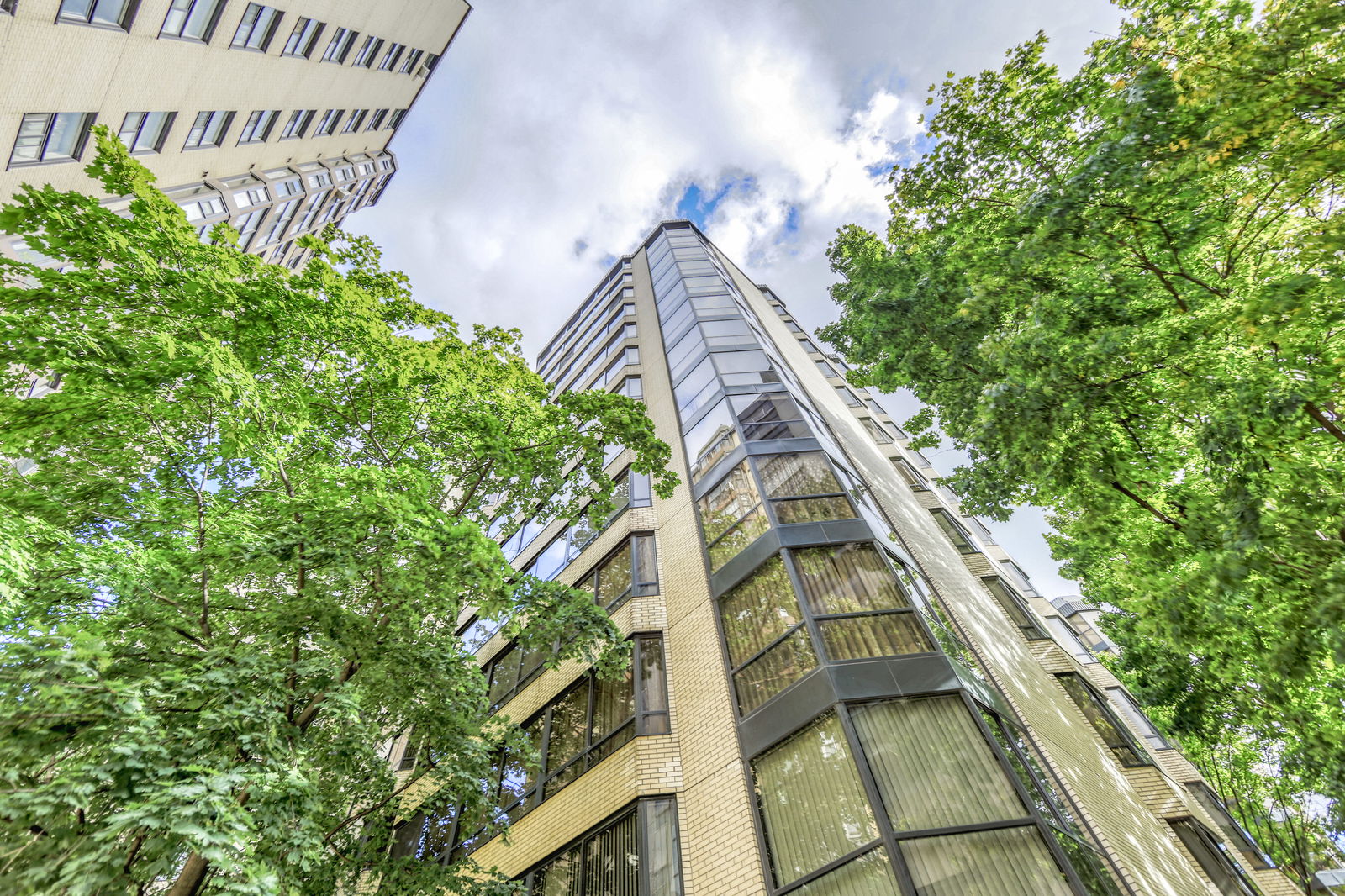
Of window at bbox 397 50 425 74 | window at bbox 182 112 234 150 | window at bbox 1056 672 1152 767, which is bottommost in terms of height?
window at bbox 1056 672 1152 767

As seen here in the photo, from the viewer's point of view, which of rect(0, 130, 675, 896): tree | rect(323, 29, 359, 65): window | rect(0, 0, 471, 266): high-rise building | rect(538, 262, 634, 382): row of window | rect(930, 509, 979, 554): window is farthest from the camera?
rect(538, 262, 634, 382): row of window

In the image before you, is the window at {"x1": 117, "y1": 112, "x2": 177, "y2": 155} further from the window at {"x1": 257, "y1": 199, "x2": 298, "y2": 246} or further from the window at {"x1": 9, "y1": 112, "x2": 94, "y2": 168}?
the window at {"x1": 257, "y1": 199, "x2": 298, "y2": 246}

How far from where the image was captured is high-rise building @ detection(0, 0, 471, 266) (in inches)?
579

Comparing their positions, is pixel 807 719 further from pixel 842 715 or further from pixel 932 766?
pixel 932 766

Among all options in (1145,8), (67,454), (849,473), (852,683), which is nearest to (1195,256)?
(1145,8)

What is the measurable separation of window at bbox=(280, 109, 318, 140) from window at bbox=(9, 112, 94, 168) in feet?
40.4

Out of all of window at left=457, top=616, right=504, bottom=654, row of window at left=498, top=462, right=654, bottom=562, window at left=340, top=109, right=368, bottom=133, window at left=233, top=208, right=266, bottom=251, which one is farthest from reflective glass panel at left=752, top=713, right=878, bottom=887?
window at left=340, top=109, right=368, bottom=133

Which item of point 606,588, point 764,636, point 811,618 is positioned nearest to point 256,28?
point 606,588

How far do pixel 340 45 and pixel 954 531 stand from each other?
114ft

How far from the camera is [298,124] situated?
2827 cm

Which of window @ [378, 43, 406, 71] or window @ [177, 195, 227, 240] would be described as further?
window @ [378, 43, 406, 71]

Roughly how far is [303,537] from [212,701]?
5.51ft

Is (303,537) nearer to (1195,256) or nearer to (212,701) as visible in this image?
(212,701)

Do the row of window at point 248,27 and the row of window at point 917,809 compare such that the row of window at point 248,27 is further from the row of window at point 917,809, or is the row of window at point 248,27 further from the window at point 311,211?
the row of window at point 917,809
